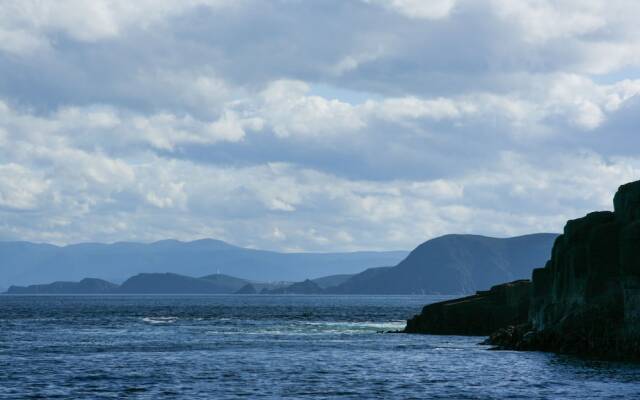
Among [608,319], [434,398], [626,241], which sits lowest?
[434,398]

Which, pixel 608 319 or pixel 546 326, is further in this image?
pixel 546 326

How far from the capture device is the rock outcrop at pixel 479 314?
411ft

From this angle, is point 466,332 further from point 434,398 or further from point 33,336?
point 434,398

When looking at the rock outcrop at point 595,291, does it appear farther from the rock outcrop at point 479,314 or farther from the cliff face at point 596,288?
the rock outcrop at point 479,314

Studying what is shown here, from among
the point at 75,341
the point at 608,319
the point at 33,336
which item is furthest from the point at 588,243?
the point at 33,336

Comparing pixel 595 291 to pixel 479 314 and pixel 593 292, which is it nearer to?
pixel 593 292

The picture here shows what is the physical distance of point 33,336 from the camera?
121062mm

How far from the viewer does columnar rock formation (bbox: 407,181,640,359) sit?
79500 millimetres

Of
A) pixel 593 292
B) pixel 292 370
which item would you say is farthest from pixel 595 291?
pixel 292 370

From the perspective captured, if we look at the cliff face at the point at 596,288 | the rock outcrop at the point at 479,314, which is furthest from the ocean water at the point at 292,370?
the rock outcrop at the point at 479,314

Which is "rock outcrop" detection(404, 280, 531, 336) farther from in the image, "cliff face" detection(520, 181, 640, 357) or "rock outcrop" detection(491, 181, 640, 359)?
"cliff face" detection(520, 181, 640, 357)

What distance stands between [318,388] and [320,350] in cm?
3362

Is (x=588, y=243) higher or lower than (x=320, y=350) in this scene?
higher

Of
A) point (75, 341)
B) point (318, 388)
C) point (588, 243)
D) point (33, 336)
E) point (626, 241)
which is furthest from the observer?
point (33, 336)
